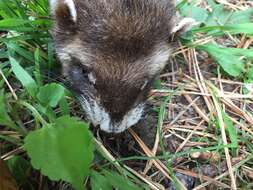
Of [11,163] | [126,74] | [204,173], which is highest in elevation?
[126,74]

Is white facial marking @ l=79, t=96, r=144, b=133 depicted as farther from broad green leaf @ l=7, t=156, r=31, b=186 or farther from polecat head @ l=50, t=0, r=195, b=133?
broad green leaf @ l=7, t=156, r=31, b=186

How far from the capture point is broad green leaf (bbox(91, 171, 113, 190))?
2.19m

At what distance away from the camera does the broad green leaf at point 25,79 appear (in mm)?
2322

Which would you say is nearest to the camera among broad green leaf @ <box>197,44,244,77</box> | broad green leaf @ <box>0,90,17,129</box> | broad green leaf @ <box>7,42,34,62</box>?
broad green leaf @ <box>0,90,17,129</box>

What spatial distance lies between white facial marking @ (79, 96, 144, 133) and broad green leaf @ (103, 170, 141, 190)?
0.21 metres

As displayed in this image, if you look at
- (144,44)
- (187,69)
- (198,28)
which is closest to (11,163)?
(144,44)

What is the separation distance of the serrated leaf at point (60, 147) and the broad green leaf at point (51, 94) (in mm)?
332

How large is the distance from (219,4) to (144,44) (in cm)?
120

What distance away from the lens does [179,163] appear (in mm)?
2549

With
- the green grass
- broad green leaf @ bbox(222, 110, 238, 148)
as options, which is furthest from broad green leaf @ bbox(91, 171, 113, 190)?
broad green leaf @ bbox(222, 110, 238, 148)

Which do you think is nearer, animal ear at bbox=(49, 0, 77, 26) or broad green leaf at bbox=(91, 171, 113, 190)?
broad green leaf at bbox=(91, 171, 113, 190)

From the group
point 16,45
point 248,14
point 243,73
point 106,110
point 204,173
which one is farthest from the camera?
point 248,14

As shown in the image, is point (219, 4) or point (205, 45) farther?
point (219, 4)

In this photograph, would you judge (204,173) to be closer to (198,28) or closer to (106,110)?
(106,110)
